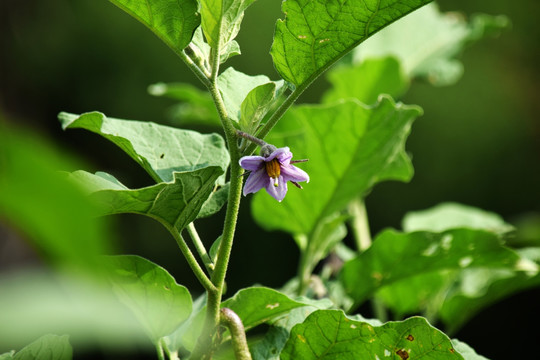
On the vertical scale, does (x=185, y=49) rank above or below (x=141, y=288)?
above

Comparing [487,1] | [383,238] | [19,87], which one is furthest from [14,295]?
[19,87]

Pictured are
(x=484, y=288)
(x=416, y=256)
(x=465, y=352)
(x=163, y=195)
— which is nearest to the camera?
(x=163, y=195)

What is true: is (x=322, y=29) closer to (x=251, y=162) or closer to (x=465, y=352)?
(x=251, y=162)

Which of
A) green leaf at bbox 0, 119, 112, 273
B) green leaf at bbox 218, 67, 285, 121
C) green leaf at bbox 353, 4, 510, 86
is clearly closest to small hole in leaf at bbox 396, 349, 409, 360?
green leaf at bbox 218, 67, 285, 121

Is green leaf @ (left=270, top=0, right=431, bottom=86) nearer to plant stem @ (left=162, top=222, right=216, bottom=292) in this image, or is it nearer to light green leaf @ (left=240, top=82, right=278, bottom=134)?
light green leaf @ (left=240, top=82, right=278, bottom=134)

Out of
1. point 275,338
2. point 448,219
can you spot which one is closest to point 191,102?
point 448,219

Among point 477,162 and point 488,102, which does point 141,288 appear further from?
point 488,102
